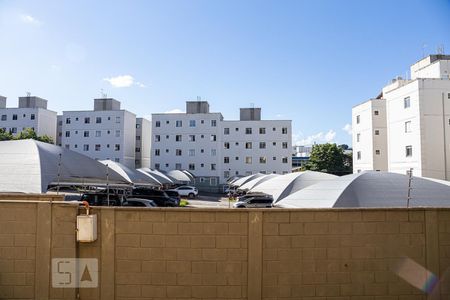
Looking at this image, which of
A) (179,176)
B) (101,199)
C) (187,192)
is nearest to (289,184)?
(101,199)

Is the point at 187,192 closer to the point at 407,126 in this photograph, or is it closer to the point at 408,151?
the point at 408,151

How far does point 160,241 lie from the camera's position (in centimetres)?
613

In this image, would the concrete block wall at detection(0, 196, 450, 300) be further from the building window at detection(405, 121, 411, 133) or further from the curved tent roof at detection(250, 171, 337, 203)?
the building window at detection(405, 121, 411, 133)

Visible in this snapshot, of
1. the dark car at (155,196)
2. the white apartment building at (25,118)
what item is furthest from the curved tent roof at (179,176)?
the white apartment building at (25,118)

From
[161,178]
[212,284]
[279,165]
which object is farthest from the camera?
[279,165]

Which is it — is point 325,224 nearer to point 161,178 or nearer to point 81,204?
point 81,204

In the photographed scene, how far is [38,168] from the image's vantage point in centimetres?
1384

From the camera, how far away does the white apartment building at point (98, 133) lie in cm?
6278

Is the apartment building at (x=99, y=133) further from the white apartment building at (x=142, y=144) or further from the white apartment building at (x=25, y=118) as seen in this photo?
the white apartment building at (x=142, y=144)

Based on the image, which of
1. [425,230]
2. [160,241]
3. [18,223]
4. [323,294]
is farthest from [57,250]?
[425,230]

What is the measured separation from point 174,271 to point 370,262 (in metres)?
3.61

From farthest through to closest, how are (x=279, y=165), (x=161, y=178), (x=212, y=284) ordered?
(x=279, y=165) → (x=161, y=178) → (x=212, y=284)

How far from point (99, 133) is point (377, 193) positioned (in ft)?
194

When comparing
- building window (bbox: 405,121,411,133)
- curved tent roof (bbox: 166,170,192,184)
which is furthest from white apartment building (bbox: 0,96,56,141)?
building window (bbox: 405,121,411,133)
